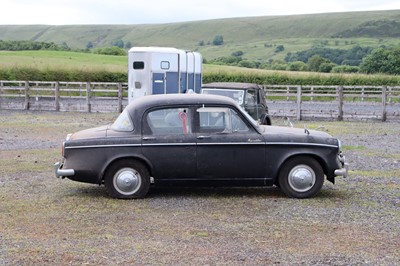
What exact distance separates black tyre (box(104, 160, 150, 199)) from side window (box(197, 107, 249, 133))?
1.06 m

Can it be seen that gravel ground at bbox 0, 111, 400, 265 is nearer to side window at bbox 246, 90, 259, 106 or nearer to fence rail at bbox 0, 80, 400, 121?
side window at bbox 246, 90, 259, 106

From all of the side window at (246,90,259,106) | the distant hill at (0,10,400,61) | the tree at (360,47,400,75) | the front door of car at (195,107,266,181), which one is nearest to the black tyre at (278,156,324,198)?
the front door of car at (195,107,266,181)

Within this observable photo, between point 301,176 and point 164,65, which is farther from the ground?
point 164,65

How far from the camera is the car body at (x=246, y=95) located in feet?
55.8

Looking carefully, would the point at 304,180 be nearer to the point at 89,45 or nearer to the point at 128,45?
the point at 128,45

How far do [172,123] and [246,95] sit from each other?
796 cm

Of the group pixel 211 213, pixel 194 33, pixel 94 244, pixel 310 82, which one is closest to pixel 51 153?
pixel 211 213

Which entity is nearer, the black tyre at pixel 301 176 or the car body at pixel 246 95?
the black tyre at pixel 301 176

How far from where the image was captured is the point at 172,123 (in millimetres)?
9461

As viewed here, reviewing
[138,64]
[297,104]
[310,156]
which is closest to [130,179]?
[310,156]

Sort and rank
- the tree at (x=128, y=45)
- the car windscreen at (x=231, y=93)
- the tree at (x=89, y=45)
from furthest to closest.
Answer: the tree at (x=89, y=45)
the tree at (x=128, y=45)
the car windscreen at (x=231, y=93)

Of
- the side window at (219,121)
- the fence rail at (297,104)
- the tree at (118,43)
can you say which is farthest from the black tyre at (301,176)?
the tree at (118,43)

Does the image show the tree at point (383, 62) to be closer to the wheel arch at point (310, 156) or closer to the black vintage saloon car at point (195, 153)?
the wheel arch at point (310, 156)

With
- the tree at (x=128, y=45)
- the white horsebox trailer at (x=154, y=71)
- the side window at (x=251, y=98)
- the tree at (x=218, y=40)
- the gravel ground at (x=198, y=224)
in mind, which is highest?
the tree at (x=218, y=40)
